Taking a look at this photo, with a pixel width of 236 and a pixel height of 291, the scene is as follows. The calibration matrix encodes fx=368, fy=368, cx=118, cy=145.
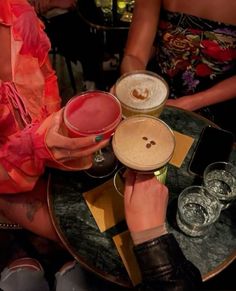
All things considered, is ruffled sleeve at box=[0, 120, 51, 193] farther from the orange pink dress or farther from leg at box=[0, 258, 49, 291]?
leg at box=[0, 258, 49, 291]

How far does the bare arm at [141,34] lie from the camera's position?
90.9 inches

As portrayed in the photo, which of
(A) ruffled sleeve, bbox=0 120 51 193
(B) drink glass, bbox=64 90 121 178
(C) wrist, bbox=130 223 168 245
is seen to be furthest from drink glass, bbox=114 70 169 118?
(C) wrist, bbox=130 223 168 245

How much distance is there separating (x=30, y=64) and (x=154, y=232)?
1013 mm

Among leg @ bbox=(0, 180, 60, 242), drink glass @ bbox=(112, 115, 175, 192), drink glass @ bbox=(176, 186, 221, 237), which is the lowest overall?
leg @ bbox=(0, 180, 60, 242)

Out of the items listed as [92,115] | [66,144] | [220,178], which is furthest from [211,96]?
[66,144]

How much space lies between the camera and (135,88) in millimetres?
1864

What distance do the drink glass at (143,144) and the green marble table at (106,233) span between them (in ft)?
0.99

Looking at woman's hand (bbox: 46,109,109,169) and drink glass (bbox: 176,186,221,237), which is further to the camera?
drink glass (bbox: 176,186,221,237)

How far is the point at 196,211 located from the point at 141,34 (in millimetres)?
1272

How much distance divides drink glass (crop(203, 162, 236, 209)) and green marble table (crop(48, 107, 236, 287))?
0.07 metres

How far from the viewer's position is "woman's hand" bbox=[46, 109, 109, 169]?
1.43 m

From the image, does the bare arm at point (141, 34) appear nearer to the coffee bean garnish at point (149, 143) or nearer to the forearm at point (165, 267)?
the coffee bean garnish at point (149, 143)

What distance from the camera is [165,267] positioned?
1333 mm

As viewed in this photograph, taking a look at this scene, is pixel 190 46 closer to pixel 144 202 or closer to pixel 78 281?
pixel 144 202
